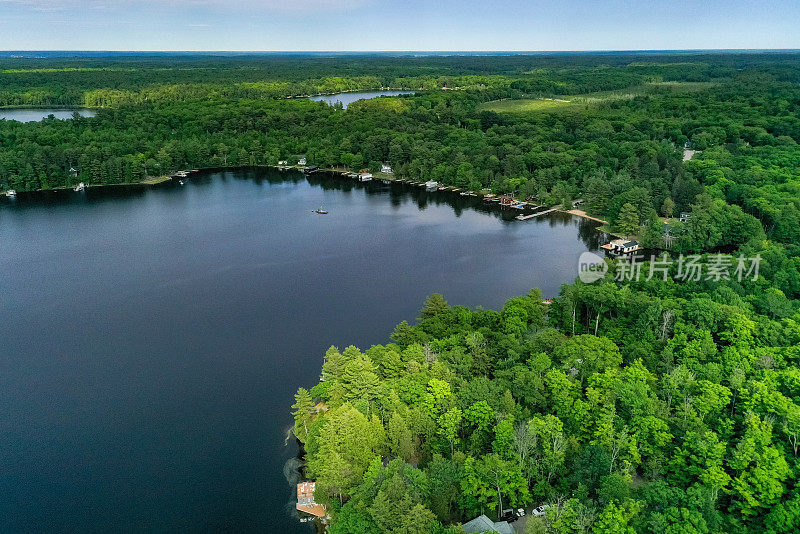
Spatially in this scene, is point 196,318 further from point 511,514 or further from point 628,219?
point 628,219

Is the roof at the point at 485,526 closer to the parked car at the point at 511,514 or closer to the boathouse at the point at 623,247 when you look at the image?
the parked car at the point at 511,514

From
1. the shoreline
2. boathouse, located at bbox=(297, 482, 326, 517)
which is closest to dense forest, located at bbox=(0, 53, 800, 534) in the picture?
boathouse, located at bbox=(297, 482, 326, 517)

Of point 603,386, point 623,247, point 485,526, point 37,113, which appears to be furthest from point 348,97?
point 485,526

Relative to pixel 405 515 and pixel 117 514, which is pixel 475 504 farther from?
pixel 117 514

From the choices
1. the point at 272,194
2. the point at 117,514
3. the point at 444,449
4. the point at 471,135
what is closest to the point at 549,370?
the point at 444,449

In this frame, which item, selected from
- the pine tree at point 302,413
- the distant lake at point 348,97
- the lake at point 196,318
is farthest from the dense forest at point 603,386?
the distant lake at point 348,97

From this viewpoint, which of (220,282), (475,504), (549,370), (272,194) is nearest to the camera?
(475,504)
